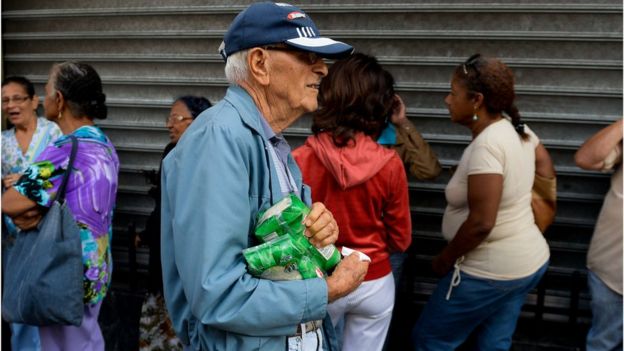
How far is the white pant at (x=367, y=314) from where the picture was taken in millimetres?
3164

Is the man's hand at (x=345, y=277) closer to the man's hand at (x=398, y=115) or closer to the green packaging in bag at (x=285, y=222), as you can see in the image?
the green packaging in bag at (x=285, y=222)

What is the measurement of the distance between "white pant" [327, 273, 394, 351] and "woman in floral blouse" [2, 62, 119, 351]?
1268mm

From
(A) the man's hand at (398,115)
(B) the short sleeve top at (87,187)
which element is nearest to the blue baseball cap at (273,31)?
(B) the short sleeve top at (87,187)

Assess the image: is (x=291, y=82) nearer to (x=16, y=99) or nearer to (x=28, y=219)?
(x=28, y=219)

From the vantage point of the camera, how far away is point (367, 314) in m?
3.24

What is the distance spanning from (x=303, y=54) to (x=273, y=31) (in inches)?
5.0

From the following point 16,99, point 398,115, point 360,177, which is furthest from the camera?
point 16,99

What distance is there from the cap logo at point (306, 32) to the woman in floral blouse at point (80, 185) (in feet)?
5.67

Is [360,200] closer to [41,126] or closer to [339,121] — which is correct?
[339,121]

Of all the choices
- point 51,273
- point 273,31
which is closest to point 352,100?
point 273,31

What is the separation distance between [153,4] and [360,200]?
254 centimetres

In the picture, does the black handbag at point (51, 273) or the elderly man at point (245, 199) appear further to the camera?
the black handbag at point (51, 273)

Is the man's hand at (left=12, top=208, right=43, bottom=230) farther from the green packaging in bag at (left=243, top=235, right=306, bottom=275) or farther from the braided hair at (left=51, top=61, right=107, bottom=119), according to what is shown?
the green packaging in bag at (left=243, top=235, right=306, bottom=275)

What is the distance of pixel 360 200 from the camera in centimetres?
312
